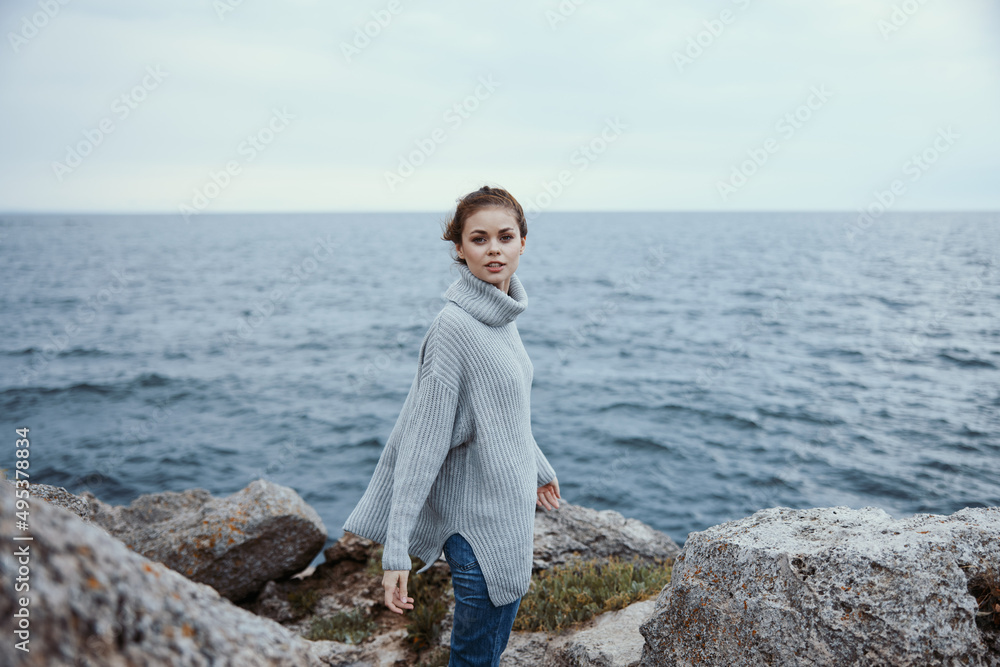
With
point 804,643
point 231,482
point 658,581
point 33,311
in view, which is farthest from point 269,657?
point 33,311

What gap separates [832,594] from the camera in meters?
2.85

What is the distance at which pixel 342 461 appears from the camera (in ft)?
47.5

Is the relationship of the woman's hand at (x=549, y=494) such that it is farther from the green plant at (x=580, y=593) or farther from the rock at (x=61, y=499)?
the rock at (x=61, y=499)

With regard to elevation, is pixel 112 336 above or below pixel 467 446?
below

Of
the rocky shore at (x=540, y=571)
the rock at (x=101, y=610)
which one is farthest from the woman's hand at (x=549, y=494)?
the rock at (x=101, y=610)

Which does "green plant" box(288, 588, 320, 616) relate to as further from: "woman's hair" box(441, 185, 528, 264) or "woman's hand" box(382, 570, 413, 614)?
"woman's hair" box(441, 185, 528, 264)

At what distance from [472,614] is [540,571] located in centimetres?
311

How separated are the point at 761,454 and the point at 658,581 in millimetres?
10424

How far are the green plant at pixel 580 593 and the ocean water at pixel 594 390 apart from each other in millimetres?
3465

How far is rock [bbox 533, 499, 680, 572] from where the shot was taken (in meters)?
6.20

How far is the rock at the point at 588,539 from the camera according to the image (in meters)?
6.20

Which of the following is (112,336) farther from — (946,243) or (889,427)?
(946,243)

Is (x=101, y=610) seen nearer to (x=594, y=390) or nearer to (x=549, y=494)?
(x=549, y=494)

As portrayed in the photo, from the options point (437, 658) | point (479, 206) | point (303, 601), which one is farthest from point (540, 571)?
point (479, 206)
